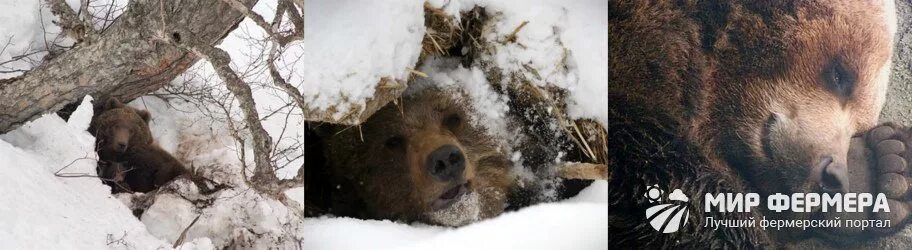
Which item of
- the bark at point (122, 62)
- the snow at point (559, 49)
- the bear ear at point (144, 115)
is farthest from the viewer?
the bear ear at point (144, 115)

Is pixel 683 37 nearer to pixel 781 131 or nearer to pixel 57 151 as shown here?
pixel 781 131

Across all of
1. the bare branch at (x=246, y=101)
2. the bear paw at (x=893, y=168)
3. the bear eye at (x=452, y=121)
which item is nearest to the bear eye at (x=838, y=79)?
the bear paw at (x=893, y=168)

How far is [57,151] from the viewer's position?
2.30 metres

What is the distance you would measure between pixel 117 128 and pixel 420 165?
3.75 feet

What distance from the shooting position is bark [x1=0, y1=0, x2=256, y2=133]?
90.4 inches

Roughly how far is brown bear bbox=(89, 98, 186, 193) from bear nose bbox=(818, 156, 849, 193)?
7.50 ft

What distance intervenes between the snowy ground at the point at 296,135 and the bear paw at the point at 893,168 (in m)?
0.95

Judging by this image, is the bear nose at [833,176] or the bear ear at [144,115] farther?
the bear ear at [144,115]

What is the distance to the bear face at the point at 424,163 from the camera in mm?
2230

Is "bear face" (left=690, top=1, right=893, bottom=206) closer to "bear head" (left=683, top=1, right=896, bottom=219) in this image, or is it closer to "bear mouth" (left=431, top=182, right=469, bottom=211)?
"bear head" (left=683, top=1, right=896, bottom=219)

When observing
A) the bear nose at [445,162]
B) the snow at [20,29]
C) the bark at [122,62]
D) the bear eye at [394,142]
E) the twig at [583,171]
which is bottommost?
the twig at [583,171]

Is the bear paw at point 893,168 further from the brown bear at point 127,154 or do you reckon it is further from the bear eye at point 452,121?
the brown bear at point 127,154

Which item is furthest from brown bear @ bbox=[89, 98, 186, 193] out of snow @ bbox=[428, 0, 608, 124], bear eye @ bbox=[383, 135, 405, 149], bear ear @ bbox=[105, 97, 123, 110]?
snow @ bbox=[428, 0, 608, 124]

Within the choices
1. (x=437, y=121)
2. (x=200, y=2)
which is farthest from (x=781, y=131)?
(x=200, y=2)
